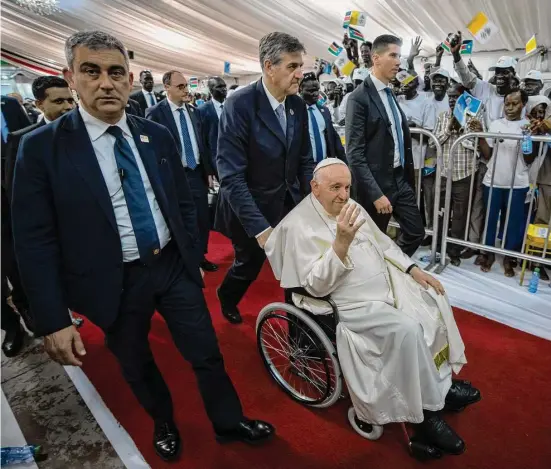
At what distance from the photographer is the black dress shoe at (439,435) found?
169cm

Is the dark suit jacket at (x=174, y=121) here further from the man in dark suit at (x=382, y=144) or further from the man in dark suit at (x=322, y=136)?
the man in dark suit at (x=382, y=144)

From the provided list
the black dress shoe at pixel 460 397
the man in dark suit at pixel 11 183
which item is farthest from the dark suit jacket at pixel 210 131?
the black dress shoe at pixel 460 397

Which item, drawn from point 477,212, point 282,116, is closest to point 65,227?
point 282,116

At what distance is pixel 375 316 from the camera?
166 cm

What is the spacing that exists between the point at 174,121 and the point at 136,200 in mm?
2361

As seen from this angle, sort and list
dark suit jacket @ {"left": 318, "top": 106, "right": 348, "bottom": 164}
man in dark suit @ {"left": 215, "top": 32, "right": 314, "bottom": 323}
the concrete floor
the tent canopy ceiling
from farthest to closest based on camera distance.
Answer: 1. the tent canopy ceiling
2. dark suit jacket @ {"left": 318, "top": 106, "right": 348, "bottom": 164}
3. man in dark suit @ {"left": 215, "top": 32, "right": 314, "bottom": 323}
4. the concrete floor

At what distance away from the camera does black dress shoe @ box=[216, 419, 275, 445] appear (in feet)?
6.05

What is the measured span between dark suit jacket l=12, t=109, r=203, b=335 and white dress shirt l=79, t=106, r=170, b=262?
3 centimetres

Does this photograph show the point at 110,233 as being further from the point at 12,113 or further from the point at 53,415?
the point at 12,113

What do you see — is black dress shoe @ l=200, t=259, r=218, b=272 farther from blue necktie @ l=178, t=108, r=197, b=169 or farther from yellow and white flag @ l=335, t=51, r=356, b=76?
yellow and white flag @ l=335, t=51, r=356, b=76

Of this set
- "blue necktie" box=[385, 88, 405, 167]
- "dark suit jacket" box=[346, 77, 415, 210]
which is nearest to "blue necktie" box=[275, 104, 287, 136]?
"dark suit jacket" box=[346, 77, 415, 210]

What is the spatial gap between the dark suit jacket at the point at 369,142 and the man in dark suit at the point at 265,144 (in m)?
0.47

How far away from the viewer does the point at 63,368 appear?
259 cm

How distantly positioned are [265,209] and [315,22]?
6.58 meters
